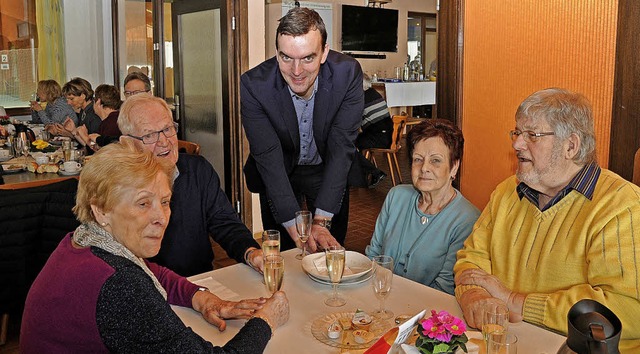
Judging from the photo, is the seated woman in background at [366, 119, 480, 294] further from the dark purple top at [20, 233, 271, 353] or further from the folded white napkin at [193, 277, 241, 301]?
the dark purple top at [20, 233, 271, 353]

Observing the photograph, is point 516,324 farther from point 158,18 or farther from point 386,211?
point 158,18

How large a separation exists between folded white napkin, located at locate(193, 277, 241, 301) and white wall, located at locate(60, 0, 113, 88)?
7.16m

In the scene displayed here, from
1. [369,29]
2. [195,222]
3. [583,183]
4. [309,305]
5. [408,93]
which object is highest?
[369,29]

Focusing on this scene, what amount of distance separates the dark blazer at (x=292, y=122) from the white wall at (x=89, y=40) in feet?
20.9

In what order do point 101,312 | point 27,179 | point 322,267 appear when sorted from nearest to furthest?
point 101,312 → point 322,267 → point 27,179

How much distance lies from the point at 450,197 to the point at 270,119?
93 centimetres

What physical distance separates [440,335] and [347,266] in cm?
84

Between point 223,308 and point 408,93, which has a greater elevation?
point 408,93

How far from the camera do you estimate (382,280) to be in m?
1.70

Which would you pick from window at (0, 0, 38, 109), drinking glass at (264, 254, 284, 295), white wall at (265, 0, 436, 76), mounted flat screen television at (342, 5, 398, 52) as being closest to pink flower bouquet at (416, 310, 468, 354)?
drinking glass at (264, 254, 284, 295)

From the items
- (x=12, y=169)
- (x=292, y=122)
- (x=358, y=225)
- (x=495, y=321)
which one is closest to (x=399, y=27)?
(x=358, y=225)

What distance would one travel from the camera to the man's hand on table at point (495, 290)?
1.77 meters

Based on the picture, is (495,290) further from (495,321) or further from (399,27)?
(399,27)

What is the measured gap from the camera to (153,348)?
134 cm
